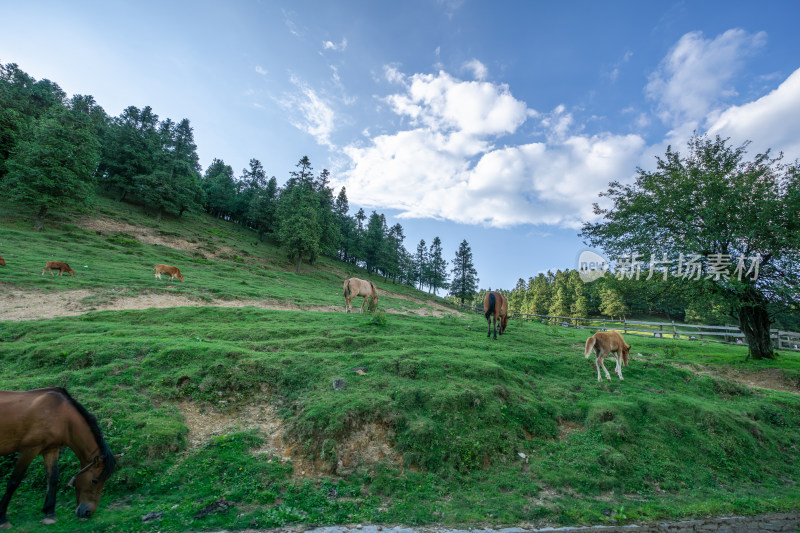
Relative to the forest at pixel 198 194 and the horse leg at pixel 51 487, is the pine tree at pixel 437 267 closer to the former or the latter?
the forest at pixel 198 194

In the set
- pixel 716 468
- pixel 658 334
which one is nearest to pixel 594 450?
pixel 716 468

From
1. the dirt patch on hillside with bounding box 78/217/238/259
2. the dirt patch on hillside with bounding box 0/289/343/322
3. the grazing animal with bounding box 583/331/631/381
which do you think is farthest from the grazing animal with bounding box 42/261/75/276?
the grazing animal with bounding box 583/331/631/381

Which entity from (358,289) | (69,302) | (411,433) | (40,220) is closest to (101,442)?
(411,433)

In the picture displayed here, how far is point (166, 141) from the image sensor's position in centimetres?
4759

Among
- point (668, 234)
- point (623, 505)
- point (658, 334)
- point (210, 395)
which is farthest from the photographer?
point (658, 334)

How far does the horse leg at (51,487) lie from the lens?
370 centimetres

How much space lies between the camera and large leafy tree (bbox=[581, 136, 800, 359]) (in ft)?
38.9

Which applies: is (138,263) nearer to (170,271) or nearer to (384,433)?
(170,271)

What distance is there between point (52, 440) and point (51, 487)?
0.58 m

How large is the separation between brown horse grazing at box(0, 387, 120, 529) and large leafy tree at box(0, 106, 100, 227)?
110ft

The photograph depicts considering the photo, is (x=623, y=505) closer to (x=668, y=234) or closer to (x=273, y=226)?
(x=668, y=234)

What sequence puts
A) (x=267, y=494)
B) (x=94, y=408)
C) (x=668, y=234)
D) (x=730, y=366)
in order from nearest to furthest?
(x=267, y=494), (x=94, y=408), (x=730, y=366), (x=668, y=234)

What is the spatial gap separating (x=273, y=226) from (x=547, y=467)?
5176 cm

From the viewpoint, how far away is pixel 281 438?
577 centimetres
